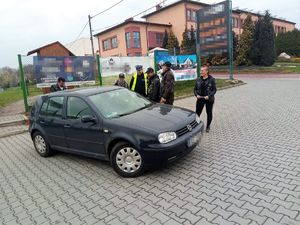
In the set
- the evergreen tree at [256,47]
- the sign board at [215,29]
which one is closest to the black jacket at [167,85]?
the sign board at [215,29]

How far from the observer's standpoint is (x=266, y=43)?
30.7 meters

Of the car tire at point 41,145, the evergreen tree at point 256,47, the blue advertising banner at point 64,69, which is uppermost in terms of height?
the evergreen tree at point 256,47

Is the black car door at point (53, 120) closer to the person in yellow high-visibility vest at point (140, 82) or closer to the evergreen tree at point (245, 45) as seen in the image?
the person in yellow high-visibility vest at point (140, 82)

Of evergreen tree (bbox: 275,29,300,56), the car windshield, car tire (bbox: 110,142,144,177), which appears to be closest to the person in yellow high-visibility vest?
the car windshield

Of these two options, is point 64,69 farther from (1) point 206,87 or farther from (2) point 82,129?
(1) point 206,87

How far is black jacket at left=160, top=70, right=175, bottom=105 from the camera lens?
6.25 meters

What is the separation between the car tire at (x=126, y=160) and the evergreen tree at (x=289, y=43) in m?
49.3

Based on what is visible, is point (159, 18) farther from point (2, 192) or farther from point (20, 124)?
point (2, 192)

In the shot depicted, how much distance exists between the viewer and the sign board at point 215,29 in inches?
719

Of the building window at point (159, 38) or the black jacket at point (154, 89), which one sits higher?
the building window at point (159, 38)

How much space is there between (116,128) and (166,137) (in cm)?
85

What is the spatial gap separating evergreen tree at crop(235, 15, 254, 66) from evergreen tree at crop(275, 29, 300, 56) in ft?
58.6

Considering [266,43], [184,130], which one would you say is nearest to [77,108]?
[184,130]

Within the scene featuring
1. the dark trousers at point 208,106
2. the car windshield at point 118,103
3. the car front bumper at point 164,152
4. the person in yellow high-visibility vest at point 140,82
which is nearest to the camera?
the car front bumper at point 164,152
